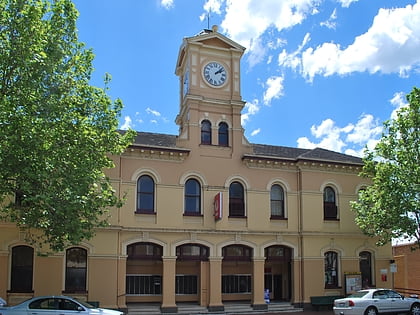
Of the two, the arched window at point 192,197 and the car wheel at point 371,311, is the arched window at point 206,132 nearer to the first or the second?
the arched window at point 192,197

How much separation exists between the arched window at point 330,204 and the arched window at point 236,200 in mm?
5124

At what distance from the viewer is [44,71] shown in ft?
58.8

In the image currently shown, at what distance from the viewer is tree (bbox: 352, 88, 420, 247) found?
80.2 feet

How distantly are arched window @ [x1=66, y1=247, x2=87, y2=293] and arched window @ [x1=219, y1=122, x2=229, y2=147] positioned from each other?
9.17 metres

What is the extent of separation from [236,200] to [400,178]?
27.2 ft

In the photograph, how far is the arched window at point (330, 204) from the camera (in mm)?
29328

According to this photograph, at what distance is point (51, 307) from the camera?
18484mm

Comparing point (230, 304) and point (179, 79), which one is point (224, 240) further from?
point (179, 79)

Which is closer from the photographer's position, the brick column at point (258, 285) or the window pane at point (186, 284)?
the brick column at point (258, 285)

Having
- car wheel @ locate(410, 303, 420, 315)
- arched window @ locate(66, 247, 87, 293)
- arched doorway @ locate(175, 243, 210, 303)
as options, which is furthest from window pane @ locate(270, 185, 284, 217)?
arched window @ locate(66, 247, 87, 293)

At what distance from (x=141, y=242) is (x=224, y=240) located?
170 inches

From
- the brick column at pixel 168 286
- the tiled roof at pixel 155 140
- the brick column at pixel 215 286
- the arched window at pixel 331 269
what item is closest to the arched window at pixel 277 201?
the arched window at pixel 331 269

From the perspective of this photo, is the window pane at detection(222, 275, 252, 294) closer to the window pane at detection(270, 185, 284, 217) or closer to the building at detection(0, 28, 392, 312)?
the building at detection(0, 28, 392, 312)

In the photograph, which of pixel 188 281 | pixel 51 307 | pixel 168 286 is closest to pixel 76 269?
pixel 168 286
